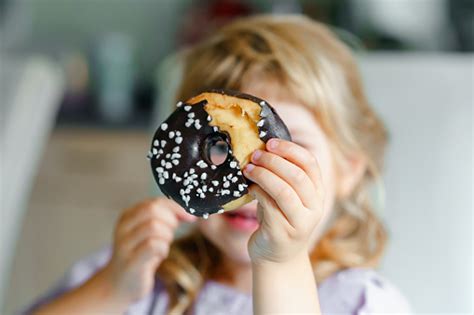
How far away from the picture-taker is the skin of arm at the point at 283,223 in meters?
0.74

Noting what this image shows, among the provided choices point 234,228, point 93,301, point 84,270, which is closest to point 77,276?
point 84,270

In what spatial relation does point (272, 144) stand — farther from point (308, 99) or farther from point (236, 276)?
point (236, 276)

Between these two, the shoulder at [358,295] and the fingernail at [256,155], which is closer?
the fingernail at [256,155]

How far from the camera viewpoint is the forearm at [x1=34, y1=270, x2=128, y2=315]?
3.43 ft

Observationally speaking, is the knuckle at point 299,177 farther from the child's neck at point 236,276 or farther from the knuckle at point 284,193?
the child's neck at point 236,276

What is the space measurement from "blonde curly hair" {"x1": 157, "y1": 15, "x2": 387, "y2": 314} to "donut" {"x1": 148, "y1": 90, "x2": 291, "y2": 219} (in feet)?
0.85

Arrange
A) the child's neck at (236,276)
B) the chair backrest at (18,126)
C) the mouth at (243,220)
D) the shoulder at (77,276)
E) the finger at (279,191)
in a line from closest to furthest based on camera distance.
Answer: the finger at (279,191) → the mouth at (243,220) → the child's neck at (236,276) → the shoulder at (77,276) → the chair backrest at (18,126)

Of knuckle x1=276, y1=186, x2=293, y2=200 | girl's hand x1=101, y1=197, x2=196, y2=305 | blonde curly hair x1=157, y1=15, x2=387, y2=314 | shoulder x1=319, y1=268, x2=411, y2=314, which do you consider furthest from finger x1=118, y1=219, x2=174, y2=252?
knuckle x1=276, y1=186, x2=293, y2=200

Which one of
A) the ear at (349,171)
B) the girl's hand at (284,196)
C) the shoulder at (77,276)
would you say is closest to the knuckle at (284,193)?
the girl's hand at (284,196)

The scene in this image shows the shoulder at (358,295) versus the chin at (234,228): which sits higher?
the chin at (234,228)

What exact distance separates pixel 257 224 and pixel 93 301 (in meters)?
0.24

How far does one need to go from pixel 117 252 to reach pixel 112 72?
1596mm

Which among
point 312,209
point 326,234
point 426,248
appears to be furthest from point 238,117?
point 426,248

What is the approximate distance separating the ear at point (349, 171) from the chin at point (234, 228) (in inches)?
8.4
